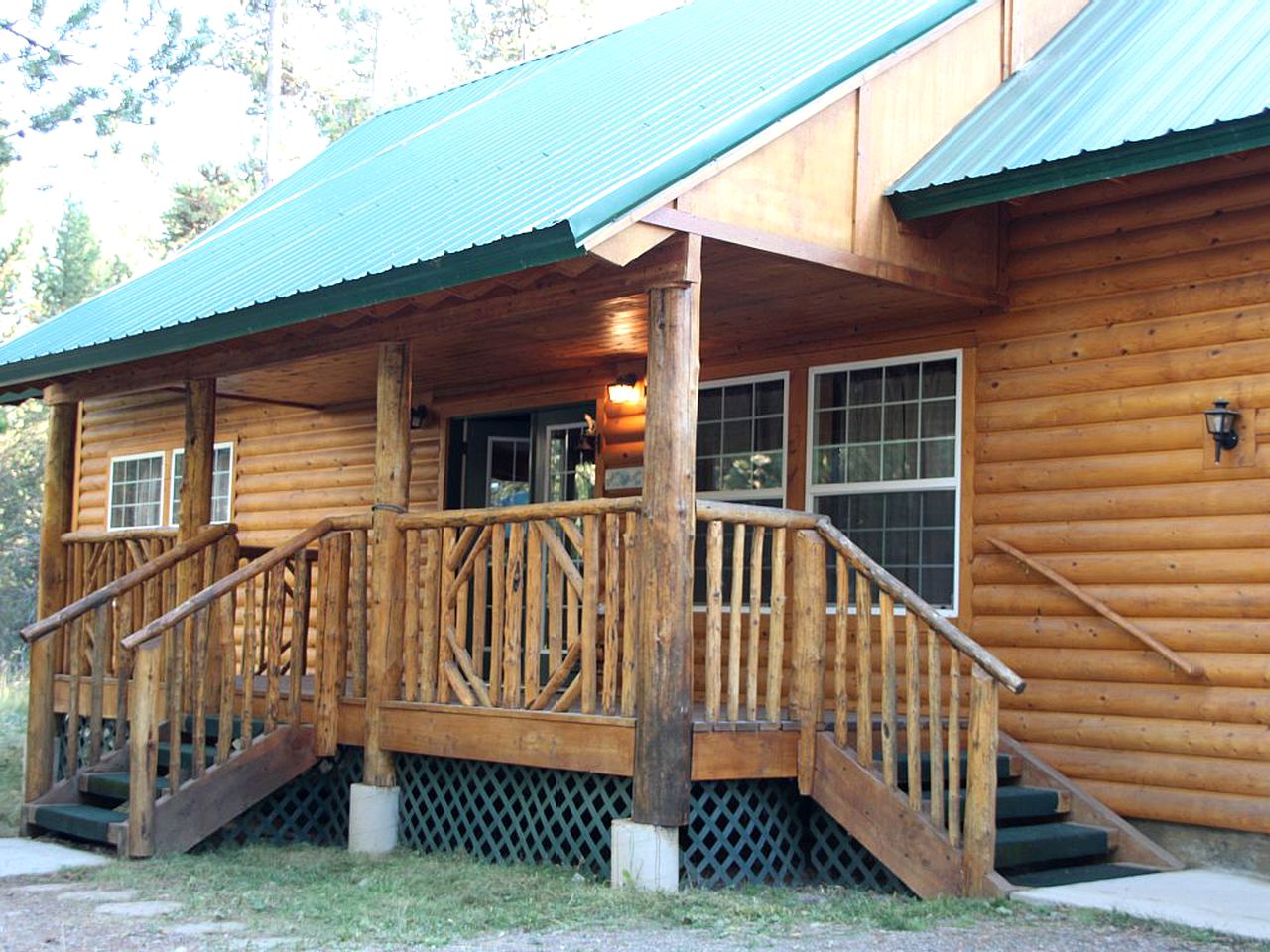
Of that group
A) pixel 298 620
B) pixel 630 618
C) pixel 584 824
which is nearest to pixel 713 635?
pixel 630 618

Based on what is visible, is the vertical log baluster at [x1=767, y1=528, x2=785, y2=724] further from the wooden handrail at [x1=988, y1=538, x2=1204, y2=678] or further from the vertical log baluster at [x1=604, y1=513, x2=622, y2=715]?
the wooden handrail at [x1=988, y1=538, x2=1204, y2=678]

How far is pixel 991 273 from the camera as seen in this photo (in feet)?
29.3

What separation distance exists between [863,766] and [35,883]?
14.2 feet

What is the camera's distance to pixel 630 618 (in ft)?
25.2

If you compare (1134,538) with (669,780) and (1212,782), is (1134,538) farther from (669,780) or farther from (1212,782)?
(669,780)

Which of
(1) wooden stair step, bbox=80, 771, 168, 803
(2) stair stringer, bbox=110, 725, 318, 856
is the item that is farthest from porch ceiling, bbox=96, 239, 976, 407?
(1) wooden stair step, bbox=80, 771, 168, 803

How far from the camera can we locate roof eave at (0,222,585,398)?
7.24 metres

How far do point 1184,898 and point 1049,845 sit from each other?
2.61 feet

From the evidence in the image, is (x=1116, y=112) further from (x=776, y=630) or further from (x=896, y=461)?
(x=776, y=630)

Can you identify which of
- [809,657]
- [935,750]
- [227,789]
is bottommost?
[227,789]

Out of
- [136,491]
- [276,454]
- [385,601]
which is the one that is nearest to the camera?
[385,601]

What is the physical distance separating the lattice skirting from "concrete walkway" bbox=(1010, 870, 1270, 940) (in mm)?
973

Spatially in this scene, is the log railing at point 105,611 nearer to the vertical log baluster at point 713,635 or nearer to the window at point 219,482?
the vertical log baluster at point 713,635

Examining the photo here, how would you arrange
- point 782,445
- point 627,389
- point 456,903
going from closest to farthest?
point 456,903
point 782,445
point 627,389
